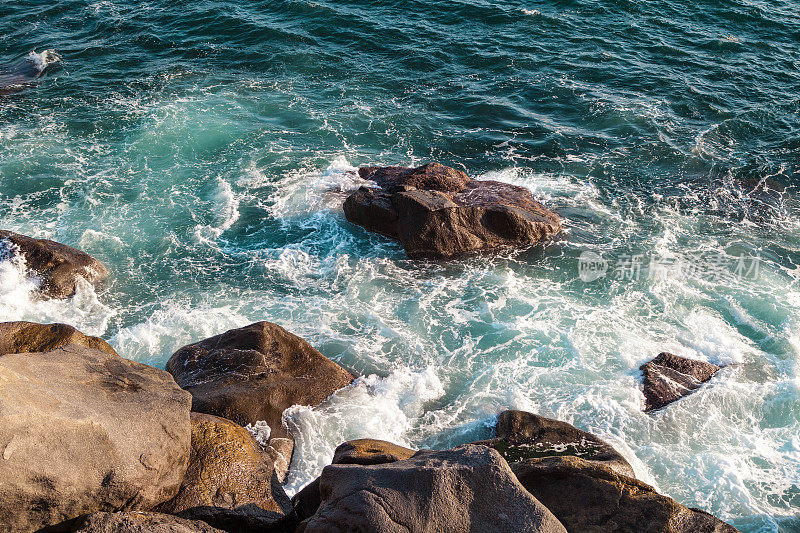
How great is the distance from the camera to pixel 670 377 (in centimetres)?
1146

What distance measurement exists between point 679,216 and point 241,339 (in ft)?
41.7

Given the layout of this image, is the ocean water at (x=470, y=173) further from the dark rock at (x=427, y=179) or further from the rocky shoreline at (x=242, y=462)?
the dark rock at (x=427, y=179)

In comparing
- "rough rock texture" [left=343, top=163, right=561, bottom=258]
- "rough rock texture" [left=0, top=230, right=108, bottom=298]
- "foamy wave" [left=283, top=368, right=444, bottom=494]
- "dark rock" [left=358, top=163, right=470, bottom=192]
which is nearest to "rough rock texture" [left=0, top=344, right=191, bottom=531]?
"foamy wave" [left=283, top=368, right=444, bottom=494]

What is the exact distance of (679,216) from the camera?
16.9 m

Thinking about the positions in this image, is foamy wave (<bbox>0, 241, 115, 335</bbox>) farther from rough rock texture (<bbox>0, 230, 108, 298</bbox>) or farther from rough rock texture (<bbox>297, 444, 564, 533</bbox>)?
rough rock texture (<bbox>297, 444, 564, 533</bbox>)

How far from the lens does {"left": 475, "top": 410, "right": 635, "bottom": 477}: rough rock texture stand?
8.70m

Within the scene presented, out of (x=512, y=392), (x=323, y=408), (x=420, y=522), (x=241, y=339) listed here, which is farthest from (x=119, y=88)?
(x=420, y=522)

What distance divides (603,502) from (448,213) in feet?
28.8

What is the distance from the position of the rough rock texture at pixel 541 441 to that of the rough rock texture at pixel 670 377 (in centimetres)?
233

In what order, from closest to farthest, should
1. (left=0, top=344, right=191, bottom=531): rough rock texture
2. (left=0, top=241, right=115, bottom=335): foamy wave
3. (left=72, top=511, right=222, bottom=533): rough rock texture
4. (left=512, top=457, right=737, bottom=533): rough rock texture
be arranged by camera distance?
(left=72, top=511, right=222, bottom=533): rough rock texture → (left=0, top=344, right=191, bottom=531): rough rock texture → (left=512, top=457, right=737, bottom=533): rough rock texture → (left=0, top=241, right=115, bottom=335): foamy wave

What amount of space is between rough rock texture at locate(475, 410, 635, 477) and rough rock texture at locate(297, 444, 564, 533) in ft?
7.29

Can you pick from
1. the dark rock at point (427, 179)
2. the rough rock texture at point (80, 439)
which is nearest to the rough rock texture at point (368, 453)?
the rough rock texture at point (80, 439)

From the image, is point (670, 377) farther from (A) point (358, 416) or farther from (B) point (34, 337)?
(B) point (34, 337)

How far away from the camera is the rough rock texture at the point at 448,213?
47.7 feet
